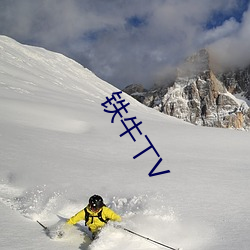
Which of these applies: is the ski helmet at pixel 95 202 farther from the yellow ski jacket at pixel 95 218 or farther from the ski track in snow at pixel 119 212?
the ski track in snow at pixel 119 212

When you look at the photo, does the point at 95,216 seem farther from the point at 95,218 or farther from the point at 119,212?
the point at 119,212

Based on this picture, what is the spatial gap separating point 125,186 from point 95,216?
2.28 m

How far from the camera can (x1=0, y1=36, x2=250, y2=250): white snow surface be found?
5.59 metres

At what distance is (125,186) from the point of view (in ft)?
26.9

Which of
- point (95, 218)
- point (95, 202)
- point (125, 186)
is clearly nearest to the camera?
point (95, 202)

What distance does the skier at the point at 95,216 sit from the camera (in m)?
5.92

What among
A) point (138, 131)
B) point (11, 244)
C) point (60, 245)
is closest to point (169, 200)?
point (60, 245)

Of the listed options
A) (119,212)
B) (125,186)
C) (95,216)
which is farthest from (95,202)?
(125,186)

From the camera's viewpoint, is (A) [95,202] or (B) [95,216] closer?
(A) [95,202]

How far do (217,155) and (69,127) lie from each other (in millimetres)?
7831

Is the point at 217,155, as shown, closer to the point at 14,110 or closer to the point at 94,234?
the point at 94,234

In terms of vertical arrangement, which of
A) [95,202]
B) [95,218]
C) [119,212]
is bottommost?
[119,212]

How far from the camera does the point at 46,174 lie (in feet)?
29.1

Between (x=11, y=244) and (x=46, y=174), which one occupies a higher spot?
(x=46, y=174)
